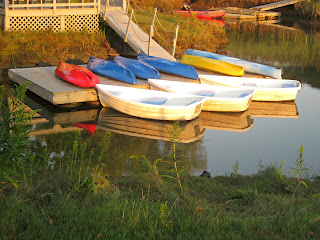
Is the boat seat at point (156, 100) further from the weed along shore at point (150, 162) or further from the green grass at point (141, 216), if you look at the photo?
the green grass at point (141, 216)

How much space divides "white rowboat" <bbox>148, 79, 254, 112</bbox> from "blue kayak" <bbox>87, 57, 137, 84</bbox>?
63 cm

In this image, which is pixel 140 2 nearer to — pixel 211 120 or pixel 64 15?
pixel 64 15

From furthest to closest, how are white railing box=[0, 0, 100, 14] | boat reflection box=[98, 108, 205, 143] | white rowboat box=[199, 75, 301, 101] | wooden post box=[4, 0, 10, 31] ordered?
white railing box=[0, 0, 100, 14], wooden post box=[4, 0, 10, 31], white rowboat box=[199, 75, 301, 101], boat reflection box=[98, 108, 205, 143]

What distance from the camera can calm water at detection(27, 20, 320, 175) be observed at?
35.1 ft

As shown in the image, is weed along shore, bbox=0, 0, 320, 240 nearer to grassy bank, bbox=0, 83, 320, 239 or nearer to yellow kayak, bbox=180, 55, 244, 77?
grassy bank, bbox=0, 83, 320, 239

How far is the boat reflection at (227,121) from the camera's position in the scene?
43.2 ft

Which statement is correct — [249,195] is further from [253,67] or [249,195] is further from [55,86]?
[253,67]

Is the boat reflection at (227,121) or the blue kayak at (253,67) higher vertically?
the blue kayak at (253,67)

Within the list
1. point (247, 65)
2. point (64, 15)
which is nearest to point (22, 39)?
point (64, 15)

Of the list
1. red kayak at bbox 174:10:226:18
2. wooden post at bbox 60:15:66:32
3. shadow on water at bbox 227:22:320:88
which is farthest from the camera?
red kayak at bbox 174:10:226:18

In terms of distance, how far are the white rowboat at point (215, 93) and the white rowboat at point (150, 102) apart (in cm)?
75

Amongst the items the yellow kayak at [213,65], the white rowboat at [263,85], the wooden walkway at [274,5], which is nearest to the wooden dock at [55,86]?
the white rowboat at [263,85]

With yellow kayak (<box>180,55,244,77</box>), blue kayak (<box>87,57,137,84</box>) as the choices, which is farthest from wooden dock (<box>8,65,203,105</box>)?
yellow kayak (<box>180,55,244,77</box>)

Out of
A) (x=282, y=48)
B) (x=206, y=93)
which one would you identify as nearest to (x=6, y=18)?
(x=206, y=93)
